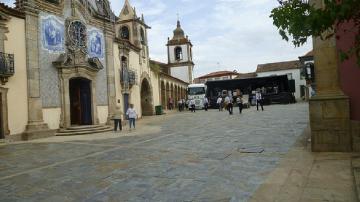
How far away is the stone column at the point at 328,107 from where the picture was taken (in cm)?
802

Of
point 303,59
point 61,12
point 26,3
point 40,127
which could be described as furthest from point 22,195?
point 303,59

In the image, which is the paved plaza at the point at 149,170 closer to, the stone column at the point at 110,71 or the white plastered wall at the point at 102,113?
the white plastered wall at the point at 102,113

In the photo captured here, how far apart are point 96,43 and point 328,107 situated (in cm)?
1601

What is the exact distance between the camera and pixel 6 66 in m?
14.8

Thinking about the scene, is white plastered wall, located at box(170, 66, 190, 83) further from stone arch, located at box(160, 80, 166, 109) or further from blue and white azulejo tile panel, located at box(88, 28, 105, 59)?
blue and white azulejo tile panel, located at box(88, 28, 105, 59)

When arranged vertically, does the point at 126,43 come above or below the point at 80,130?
above

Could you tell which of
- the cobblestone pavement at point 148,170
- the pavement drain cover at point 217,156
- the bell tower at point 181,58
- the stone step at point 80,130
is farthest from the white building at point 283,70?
the pavement drain cover at point 217,156

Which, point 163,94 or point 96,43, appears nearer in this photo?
point 96,43

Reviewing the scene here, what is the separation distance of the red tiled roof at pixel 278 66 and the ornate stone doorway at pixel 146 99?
137 feet

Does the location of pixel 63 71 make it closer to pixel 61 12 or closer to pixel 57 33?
pixel 57 33

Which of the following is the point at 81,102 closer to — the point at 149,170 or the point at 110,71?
the point at 110,71

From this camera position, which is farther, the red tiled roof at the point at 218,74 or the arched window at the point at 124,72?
the red tiled roof at the point at 218,74

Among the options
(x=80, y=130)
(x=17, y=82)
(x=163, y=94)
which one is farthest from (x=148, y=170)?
(x=163, y=94)

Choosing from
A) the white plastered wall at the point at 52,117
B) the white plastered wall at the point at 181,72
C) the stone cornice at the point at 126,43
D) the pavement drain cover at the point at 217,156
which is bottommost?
the pavement drain cover at the point at 217,156
